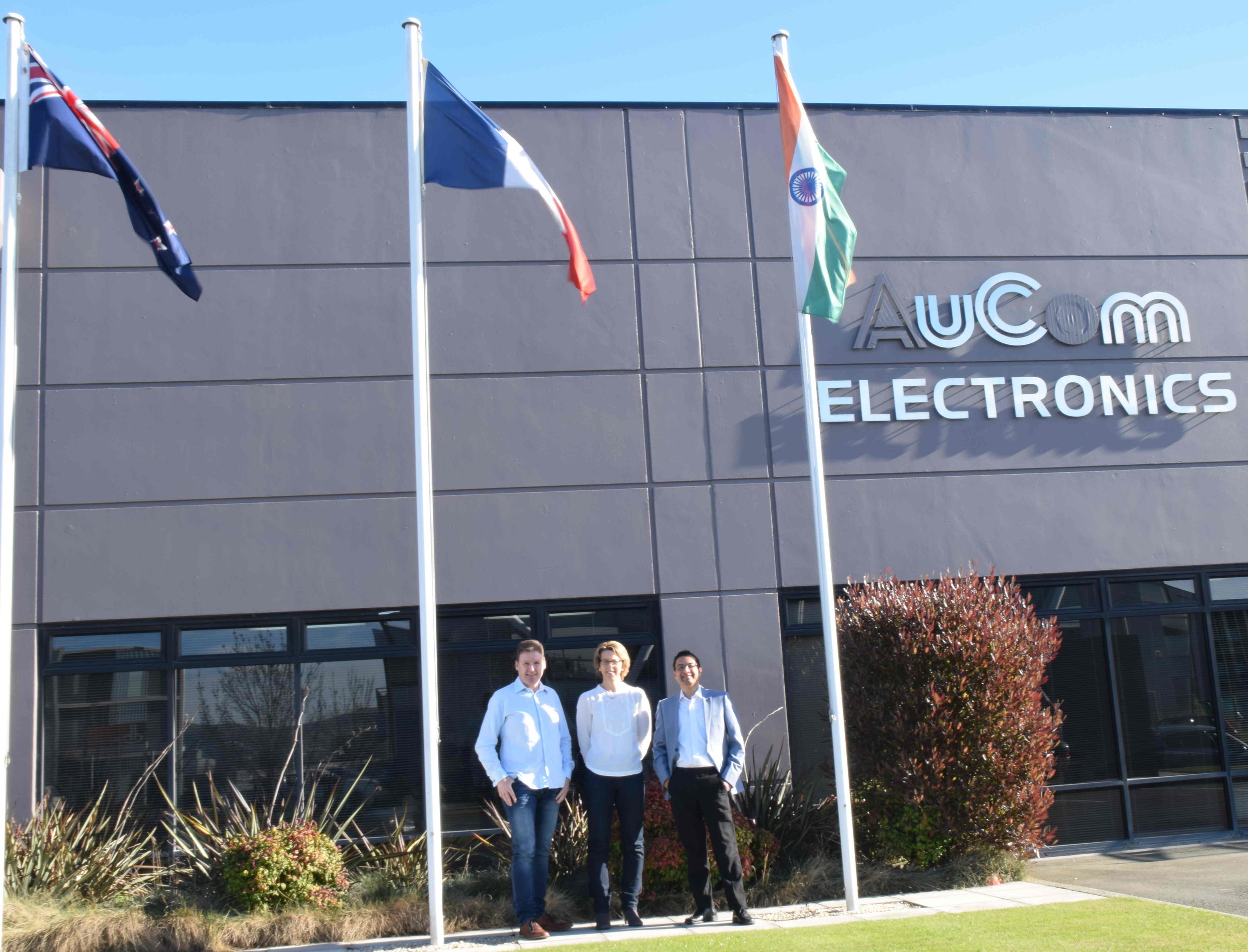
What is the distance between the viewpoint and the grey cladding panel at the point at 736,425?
9406 millimetres

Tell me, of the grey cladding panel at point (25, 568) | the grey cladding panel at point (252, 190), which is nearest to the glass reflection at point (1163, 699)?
the grey cladding panel at point (252, 190)

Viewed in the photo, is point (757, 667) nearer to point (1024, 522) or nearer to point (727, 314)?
point (1024, 522)

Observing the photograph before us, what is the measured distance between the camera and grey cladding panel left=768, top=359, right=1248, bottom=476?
31.4ft

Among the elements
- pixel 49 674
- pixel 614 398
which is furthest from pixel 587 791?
pixel 49 674

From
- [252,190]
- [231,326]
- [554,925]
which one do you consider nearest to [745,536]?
[554,925]

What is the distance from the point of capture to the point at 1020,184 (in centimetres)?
1031

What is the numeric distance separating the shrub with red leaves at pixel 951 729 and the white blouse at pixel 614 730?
1899 millimetres

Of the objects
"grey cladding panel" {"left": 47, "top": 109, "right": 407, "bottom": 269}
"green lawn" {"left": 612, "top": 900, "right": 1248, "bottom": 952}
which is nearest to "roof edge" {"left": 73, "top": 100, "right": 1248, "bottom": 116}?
"grey cladding panel" {"left": 47, "top": 109, "right": 407, "bottom": 269}

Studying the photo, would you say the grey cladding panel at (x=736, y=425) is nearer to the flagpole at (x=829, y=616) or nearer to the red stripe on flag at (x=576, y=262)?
the flagpole at (x=829, y=616)

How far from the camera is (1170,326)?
10164 mm

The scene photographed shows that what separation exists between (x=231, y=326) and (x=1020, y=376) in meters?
6.81

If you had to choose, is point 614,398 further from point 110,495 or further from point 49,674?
point 49,674

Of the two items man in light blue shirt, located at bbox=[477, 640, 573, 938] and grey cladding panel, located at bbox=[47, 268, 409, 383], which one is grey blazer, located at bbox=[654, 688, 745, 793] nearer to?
man in light blue shirt, located at bbox=[477, 640, 573, 938]

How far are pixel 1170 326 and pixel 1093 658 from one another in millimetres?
3145
